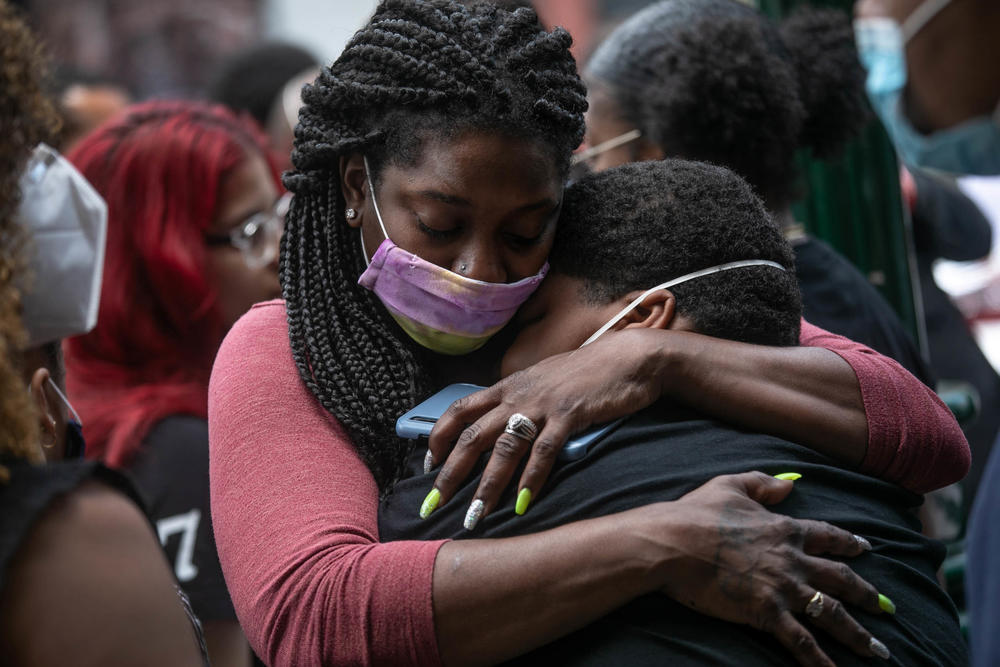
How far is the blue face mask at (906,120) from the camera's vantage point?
117 inches

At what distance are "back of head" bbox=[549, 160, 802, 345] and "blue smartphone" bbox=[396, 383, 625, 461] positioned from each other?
0.31m

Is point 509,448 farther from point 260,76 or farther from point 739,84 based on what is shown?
point 260,76

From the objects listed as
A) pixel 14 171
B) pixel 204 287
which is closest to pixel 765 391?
pixel 14 171

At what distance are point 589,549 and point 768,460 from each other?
1.21 ft

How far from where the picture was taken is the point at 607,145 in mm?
3045

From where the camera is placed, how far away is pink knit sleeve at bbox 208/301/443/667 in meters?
1.63

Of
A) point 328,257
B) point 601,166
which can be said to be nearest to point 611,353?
point 328,257

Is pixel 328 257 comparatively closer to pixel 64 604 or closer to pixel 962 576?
pixel 64 604

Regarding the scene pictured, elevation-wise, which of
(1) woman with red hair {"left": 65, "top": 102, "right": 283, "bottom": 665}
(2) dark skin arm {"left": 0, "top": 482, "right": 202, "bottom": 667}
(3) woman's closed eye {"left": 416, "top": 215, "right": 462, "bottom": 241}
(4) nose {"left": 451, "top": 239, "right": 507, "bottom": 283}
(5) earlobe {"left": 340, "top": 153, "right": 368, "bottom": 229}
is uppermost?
(5) earlobe {"left": 340, "top": 153, "right": 368, "bottom": 229}

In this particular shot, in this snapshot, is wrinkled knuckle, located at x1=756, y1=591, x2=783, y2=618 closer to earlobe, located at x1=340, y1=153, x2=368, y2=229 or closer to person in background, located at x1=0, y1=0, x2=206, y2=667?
person in background, located at x1=0, y1=0, x2=206, y2=667

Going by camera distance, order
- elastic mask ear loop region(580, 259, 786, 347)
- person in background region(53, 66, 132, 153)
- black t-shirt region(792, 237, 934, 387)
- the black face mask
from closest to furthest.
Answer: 1. elastic mask ear loop region(580, 259, 786, 347)
2. the black face mask
3. black t-shirt region(792, 237, 934, 387)
4. person in background region(53, 66, 132, 153)

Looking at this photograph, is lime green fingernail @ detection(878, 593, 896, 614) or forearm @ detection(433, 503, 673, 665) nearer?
forearm @ detection(433, 503, 673, 665)

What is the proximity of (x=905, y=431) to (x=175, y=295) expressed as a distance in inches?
91.6

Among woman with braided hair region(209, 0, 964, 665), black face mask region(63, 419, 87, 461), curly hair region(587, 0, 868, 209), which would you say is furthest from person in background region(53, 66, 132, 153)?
woman with braided hair region(209, 0, 964, 665)
